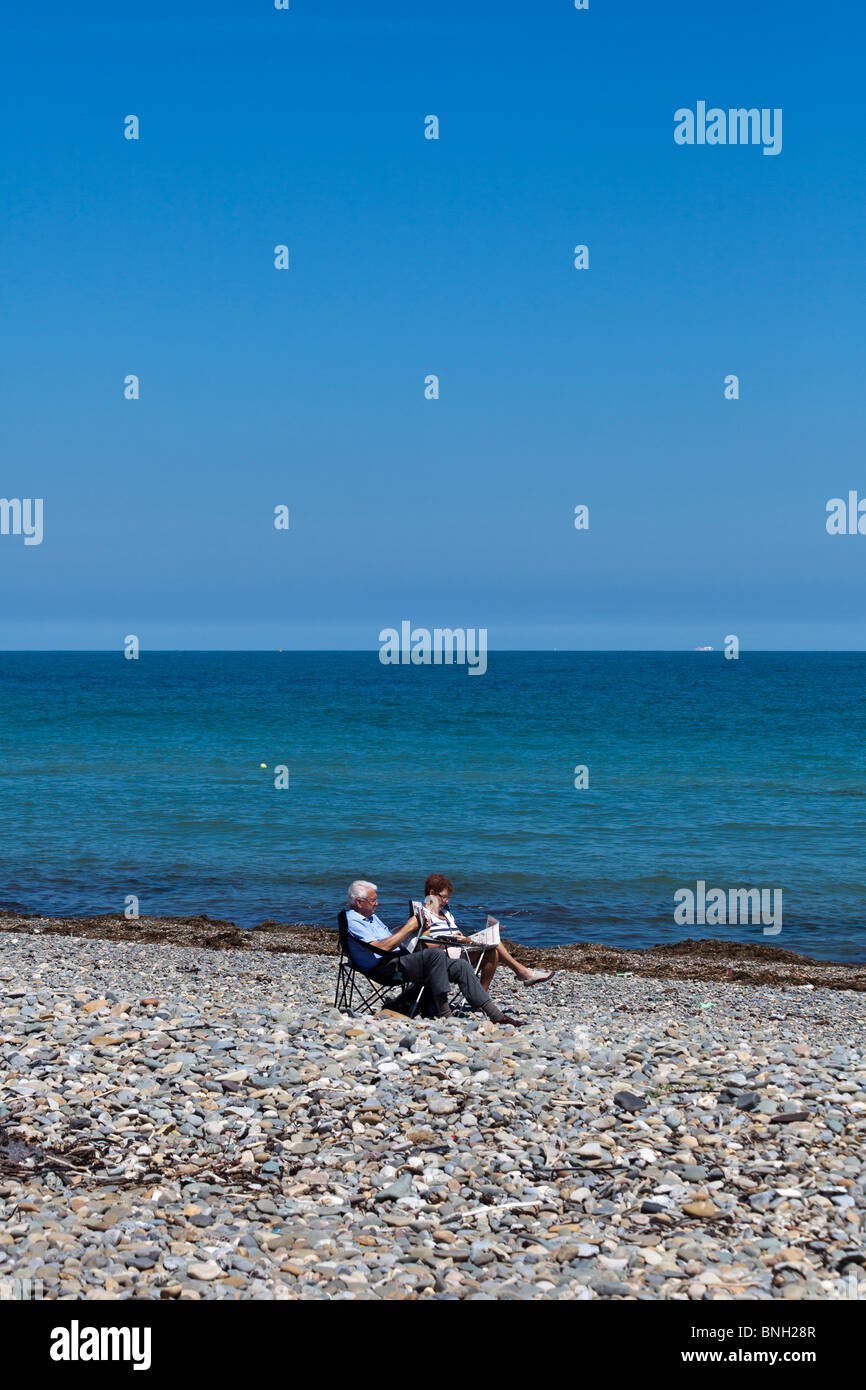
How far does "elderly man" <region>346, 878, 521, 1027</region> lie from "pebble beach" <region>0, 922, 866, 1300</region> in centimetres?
74

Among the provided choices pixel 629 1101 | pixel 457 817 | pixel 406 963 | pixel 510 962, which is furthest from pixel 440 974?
pixel 457 817

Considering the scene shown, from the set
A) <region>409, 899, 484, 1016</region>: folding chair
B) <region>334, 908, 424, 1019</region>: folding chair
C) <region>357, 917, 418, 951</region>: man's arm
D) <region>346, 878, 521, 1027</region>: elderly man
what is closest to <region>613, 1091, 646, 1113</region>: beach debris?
<region>346, 878, 521, 1027</region>: elderly man

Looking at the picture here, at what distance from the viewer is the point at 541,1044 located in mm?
9102

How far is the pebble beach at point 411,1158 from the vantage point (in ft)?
18.0

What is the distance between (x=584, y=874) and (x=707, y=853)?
3743 millimetres

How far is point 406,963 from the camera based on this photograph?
10.9 meters

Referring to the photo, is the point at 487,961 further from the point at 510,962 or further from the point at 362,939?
the point at 362,939

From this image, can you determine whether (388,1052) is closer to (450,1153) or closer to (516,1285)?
(450,1153)

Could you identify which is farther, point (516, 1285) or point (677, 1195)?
point (677, 1195)

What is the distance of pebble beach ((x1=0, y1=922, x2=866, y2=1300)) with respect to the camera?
5477 millimetres

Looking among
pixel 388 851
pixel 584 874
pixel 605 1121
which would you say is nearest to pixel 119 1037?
pixel 605 1121

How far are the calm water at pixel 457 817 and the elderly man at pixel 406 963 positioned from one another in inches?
307

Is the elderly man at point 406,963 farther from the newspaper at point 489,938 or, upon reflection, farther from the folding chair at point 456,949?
the newspaper at point 489,938

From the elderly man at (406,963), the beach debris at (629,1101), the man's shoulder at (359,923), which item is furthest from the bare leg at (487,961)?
the beach debris at (629,1101)
